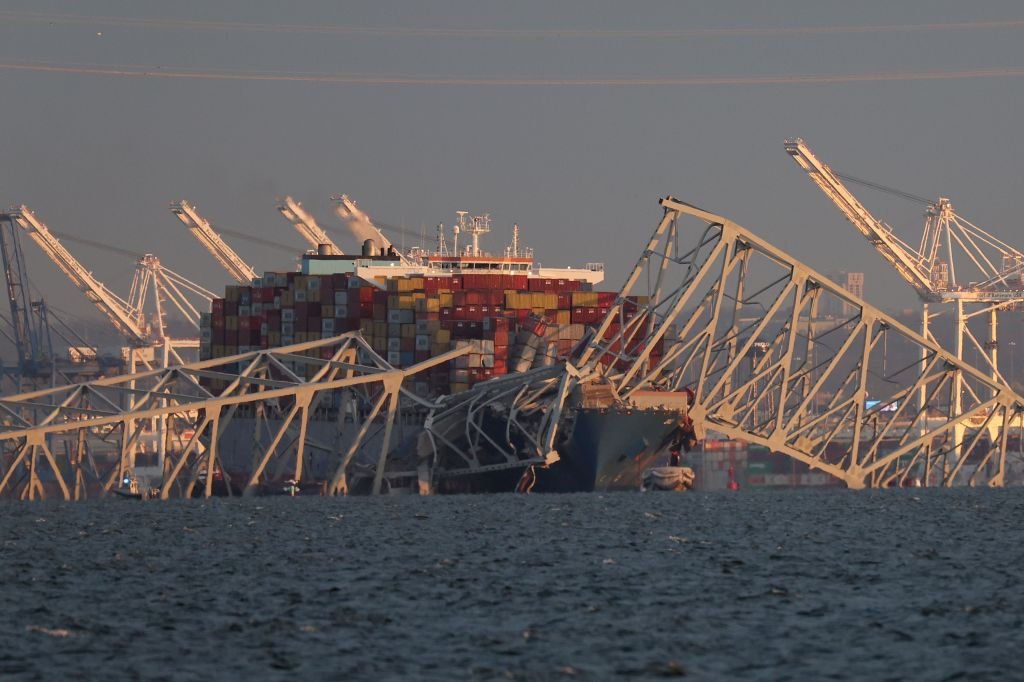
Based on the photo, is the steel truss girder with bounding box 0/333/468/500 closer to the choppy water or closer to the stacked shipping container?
the stacked shipping container

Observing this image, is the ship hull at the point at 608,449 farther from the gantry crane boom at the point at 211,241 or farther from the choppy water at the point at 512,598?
the gantry crane boom at the point at 211,241

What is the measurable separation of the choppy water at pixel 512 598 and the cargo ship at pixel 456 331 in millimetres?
13548

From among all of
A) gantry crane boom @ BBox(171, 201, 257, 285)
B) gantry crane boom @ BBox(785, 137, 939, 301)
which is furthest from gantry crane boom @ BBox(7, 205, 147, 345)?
gantry crane boom @ BBox(785, 137, 939, 301)

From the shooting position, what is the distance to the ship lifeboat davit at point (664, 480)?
9786cm

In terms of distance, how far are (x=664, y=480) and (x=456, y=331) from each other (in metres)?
15.1

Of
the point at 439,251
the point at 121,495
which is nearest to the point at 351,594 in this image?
the point at 121,495

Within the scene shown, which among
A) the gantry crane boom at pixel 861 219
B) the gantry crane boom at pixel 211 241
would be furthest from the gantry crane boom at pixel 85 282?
the gantry crane boom at pixel 861 219

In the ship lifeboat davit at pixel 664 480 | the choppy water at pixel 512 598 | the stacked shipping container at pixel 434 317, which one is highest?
the stacked shipping container at pixel 434 317

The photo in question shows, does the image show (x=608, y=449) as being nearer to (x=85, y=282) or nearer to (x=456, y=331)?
(x=456, y=331)

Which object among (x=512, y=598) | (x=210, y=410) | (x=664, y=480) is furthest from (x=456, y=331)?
(x=512, y=598)

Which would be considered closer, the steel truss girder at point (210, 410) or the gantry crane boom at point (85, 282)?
the steel truss girder at point (210, 410)

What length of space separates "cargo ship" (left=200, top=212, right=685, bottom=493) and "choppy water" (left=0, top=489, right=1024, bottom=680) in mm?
13548

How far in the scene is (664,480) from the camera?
97938mm

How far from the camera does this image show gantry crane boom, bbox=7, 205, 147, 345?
17512cm
